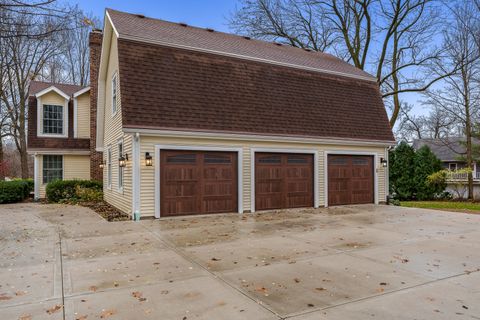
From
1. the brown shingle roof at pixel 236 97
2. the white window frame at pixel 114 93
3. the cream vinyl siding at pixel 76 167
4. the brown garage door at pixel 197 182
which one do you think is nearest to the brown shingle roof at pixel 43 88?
the cream vinyl siding at pixel 76 167

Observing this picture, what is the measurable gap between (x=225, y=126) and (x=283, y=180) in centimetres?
303

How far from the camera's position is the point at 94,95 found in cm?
1725

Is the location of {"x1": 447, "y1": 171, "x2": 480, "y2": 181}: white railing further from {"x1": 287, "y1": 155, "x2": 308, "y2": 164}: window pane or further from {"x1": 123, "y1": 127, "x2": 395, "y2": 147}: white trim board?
{"x1": 287, "y1": 155, "x2": 308, "y2": 164}: window pane

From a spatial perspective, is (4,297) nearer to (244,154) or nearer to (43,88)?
(244,154)

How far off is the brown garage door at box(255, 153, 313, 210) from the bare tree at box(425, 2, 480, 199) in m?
12.1

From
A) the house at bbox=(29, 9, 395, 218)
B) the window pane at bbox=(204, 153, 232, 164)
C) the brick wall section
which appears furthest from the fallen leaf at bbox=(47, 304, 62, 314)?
the brick wall section

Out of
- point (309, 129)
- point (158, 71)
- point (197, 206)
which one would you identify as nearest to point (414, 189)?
point (309, 129)

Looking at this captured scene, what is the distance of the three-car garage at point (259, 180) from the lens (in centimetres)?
1065

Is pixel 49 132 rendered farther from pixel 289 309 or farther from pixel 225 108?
pixel 289 309

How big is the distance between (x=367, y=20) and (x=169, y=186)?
743 inches

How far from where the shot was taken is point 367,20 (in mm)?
22688

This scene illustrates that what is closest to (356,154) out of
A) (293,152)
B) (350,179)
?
(350,179)

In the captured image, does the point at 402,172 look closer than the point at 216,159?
No

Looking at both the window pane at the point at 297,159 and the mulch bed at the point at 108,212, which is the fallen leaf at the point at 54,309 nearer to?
the mulch bed at the point at 108,212
